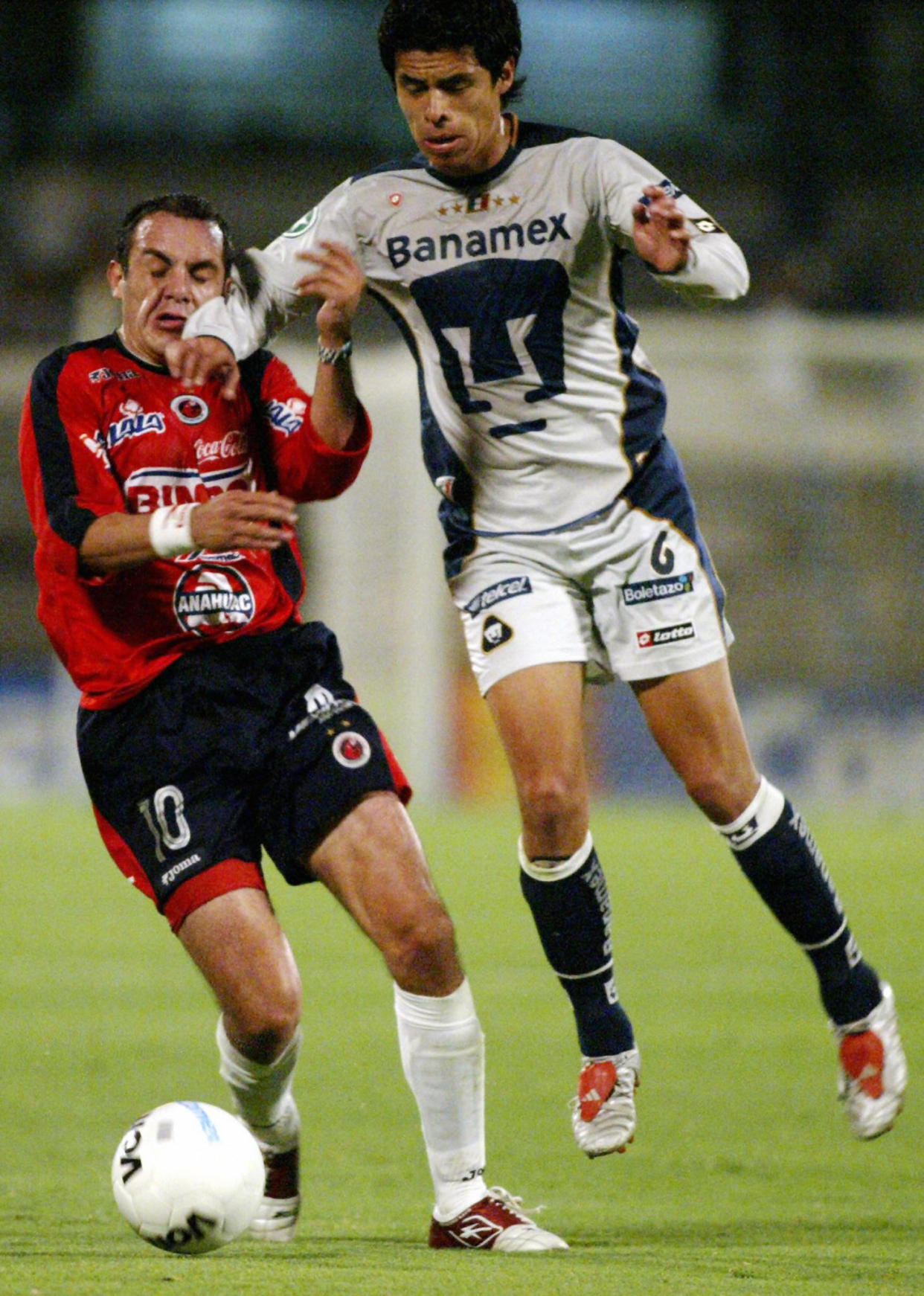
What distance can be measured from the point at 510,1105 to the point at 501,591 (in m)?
1.99

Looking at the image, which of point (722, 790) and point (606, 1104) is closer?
point (606, 1104)

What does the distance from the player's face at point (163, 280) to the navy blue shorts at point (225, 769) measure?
27.9 inches

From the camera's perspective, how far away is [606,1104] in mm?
4496

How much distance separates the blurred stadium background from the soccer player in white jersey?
1026cm

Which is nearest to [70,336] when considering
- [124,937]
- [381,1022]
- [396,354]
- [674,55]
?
[396,354]

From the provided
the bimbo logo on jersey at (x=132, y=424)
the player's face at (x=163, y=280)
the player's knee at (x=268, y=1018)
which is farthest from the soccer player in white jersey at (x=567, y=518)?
the player's knee at (x=268, y=1018)

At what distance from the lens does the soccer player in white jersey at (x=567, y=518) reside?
454 cm

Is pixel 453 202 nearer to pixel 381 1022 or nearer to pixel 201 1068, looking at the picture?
pixel 201 1068

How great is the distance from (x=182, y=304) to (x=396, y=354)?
466 inches

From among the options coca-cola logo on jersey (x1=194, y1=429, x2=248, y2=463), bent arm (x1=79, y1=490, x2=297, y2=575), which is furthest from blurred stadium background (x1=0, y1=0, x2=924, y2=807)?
bent arm (x1=79, y1=490, x2=297, y2=575)

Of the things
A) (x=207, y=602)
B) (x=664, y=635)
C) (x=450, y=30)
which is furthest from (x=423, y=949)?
(x=450, y=30)

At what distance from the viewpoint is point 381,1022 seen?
734cm

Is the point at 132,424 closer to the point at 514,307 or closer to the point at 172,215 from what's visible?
the point at 172,215

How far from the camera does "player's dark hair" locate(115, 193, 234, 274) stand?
438 centimetres
